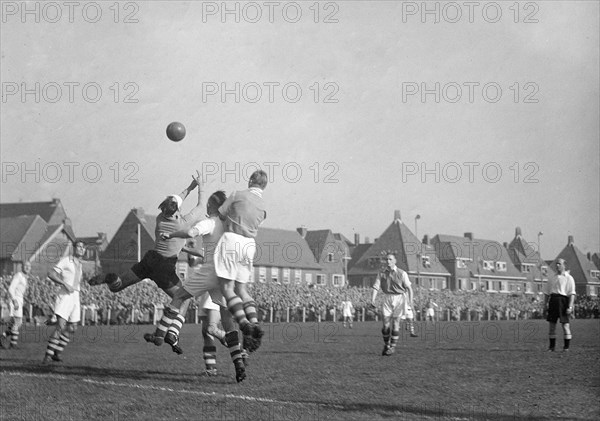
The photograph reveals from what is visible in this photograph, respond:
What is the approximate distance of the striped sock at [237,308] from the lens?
8180mm

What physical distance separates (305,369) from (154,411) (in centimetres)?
471

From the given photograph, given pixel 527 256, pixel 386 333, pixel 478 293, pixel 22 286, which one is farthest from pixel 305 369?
pixel 527 256

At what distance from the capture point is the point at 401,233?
8056 centimetres

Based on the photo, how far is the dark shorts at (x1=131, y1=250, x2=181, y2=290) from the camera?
332 inches

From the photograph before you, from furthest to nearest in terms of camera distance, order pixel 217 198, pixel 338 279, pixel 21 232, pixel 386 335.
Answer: pixel 338 279
pixel 21 232
pixel 386 335
pixel 217 198

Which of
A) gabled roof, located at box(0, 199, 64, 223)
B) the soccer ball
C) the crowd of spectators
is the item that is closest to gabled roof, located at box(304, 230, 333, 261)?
the crowd of spectators

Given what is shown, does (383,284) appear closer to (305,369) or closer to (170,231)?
(305,369)

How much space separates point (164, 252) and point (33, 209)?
81.1m

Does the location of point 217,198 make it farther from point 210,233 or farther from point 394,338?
point 394,338

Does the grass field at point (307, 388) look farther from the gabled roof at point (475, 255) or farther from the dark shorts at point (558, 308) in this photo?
the gabled roof at point (475, 255)

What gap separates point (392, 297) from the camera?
660 inches

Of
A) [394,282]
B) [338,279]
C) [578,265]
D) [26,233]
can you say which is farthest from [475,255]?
[394,282]

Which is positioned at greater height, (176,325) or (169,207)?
(169,207)

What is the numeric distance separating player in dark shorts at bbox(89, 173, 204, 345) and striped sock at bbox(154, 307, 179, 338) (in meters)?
0.24
